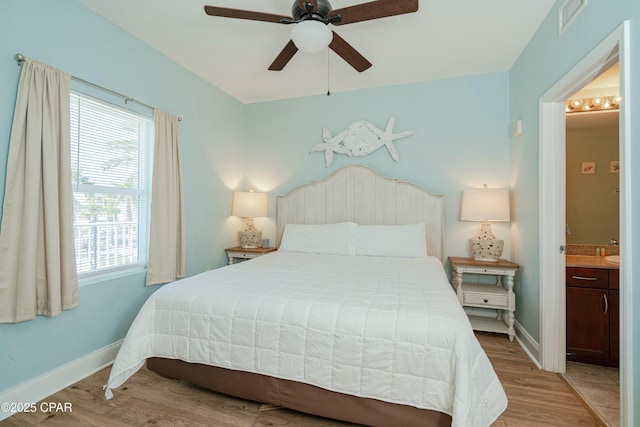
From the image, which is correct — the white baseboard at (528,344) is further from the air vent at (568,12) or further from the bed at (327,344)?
the air vent at (568,12)

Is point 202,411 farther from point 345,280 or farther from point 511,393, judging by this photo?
point 511,393

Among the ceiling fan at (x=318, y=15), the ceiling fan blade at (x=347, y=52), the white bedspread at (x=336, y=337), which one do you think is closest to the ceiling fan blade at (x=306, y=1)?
the ceiling fan at (x=318, y=15)

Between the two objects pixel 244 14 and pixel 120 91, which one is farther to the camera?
pixel 120 91

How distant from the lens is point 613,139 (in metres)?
2.55

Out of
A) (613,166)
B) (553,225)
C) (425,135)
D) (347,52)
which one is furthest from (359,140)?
(613,166)

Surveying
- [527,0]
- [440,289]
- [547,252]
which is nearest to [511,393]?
[440,289]

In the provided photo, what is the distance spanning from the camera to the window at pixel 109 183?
2105mm

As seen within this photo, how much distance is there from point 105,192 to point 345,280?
6.55ft

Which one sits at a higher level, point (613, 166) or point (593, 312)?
point (613, 166)

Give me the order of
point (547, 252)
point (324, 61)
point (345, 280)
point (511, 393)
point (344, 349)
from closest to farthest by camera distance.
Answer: point (344, 349) < point (511, 393) < point (345, 280) < point (547, 252) < point (324, 61)

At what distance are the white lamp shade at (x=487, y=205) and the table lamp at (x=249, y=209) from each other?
2.37 m

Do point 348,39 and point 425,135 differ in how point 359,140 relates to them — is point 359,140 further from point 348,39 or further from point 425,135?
point 348,39

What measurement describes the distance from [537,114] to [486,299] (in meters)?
1.66

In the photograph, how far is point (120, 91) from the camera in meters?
2.34
